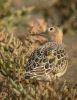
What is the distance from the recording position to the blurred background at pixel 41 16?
10.6 m

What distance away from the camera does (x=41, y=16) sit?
12.9 m

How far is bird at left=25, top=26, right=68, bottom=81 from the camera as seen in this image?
6.68 metres

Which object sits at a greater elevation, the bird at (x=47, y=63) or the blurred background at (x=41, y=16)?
the blurred background at (x=41, y=16)

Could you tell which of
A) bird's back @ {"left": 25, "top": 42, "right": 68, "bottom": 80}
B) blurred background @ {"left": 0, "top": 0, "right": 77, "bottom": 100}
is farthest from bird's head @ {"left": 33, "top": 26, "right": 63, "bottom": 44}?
bird's back @ {"left": 25, "top": 42, "right": 68, "bottom": 80}

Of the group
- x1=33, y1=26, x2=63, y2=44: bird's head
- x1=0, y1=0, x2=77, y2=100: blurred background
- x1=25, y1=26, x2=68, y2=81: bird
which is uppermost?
x1=0, y1=0, x2=77, y2=100: blurred background

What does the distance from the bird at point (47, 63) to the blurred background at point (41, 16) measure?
5.57 feet

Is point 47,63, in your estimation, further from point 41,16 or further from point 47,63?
point 41,16

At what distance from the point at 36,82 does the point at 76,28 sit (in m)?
5.52

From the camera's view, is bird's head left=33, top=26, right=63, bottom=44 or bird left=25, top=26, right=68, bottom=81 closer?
bird left=25, top=26, right=68, bottom=81

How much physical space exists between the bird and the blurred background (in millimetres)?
1698

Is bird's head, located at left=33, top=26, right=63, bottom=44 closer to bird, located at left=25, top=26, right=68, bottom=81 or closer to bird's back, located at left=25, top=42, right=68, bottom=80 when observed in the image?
bird, located at left=25, top=26, right=68, bottom=81

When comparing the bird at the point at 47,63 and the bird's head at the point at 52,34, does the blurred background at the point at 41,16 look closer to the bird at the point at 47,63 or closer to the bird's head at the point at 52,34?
the bird's head at the point at 52,34

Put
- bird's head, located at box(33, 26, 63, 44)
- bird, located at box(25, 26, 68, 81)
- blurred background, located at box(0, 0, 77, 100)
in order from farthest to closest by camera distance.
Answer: blurred background, located at box(0, 0, 77, 100) < bird's head, located at box(33, 26, 63, 44) < bird, located at box(25, 26, 68, 81)

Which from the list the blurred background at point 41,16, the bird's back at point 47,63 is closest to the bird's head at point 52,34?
the blurred background at point 41,16
